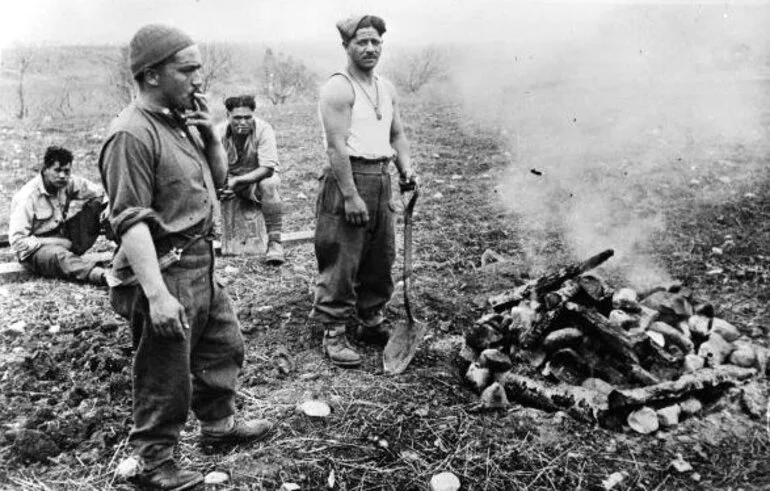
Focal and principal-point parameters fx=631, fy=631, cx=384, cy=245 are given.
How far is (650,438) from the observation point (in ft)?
10.1

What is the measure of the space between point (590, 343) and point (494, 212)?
3.47 m

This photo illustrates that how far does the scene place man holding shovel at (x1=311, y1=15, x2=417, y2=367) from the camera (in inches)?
139

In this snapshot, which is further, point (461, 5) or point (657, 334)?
point (461, 5)

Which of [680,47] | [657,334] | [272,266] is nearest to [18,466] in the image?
[272,266]

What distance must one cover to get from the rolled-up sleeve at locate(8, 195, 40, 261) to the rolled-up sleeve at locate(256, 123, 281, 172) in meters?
1.96

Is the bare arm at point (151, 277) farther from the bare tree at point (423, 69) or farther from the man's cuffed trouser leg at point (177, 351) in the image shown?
the bare tree at point (423, 69)

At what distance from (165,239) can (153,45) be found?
2.38 ft

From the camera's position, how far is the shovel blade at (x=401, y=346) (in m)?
3.75

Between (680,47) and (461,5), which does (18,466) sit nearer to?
(680,47)

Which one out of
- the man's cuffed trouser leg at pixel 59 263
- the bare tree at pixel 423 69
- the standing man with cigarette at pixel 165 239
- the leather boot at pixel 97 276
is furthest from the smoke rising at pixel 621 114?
the man's cuffed trouser leg at pixel 59 263

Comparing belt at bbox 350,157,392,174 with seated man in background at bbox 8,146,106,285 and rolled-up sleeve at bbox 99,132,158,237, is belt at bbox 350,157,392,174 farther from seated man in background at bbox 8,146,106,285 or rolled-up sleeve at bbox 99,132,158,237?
seated man in background at bbox 8,146,106,285

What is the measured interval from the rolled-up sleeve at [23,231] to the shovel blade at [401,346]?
3272mm

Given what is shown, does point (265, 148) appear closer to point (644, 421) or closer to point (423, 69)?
point (644, 421)

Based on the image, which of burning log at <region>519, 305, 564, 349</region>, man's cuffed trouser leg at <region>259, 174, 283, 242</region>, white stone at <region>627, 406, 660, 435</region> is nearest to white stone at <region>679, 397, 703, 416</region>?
white stone at <region>627, 406, 660, 435</region>
